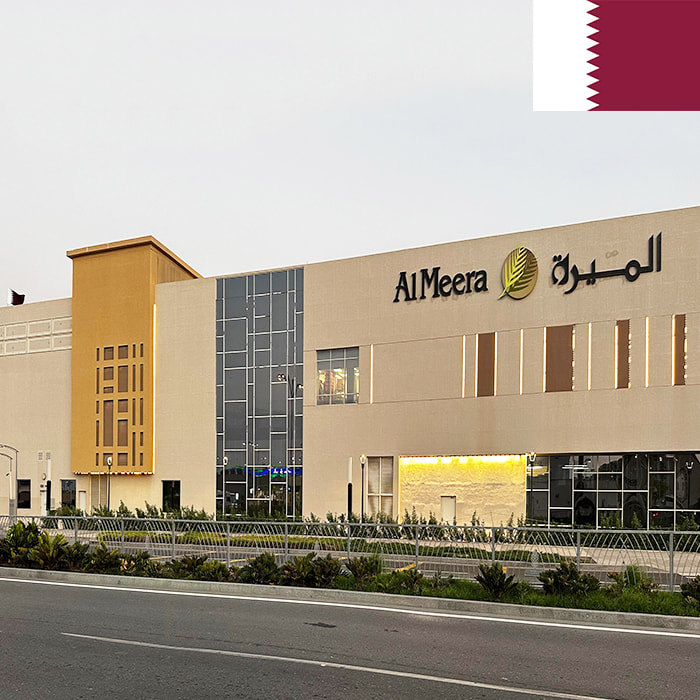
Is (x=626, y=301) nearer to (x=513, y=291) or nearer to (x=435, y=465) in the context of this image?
(x=513, y=291)

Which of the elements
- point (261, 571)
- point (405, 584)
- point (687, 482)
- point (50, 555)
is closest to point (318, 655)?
point (405, 584)

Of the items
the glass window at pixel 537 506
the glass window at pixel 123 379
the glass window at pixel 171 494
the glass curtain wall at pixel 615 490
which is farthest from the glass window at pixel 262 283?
the glass window at pixel 537 506

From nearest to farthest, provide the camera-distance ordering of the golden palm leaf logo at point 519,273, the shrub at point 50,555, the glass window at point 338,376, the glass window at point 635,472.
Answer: the shrub at point 50,555 → the glass window at point 635,472 → the golden palm leaf logo at point 519,273 → the glass window at point 338,376

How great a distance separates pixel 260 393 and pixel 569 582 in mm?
33122

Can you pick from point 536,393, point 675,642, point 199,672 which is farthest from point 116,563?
point 536,393

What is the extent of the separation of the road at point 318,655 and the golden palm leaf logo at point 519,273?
26.4m

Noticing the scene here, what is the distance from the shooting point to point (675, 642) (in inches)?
457

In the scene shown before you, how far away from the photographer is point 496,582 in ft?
48.4

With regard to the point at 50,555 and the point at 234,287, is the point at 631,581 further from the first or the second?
the point at 234,287

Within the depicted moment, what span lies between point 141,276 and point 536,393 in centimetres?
2572

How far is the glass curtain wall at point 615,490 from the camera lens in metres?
34.9

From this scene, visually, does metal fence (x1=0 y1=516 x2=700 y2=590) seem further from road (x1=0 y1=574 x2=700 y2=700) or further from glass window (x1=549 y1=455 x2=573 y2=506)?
glass window (x1=549 y1=455 x2=573 y2=506)

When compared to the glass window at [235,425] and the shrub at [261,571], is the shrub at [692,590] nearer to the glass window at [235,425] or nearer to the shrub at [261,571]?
the shrub at [261,571]

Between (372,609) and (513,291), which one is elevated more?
(513,291)
